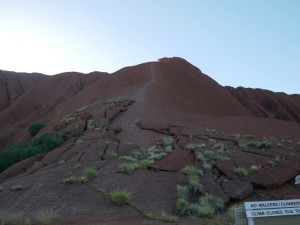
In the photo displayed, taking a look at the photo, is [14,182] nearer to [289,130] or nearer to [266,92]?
[289,130]

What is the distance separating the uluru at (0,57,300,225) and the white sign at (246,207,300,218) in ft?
12.6

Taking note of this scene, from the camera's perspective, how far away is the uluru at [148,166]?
1466 cm

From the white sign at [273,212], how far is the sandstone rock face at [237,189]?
21.4 ft

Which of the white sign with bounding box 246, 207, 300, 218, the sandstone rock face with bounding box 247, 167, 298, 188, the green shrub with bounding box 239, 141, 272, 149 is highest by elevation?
the white sign with bounding box 246, 207, 300, 218

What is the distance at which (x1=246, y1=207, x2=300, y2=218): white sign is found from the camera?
30.4 ft

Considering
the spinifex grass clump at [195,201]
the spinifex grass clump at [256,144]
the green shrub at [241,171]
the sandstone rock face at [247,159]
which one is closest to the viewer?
the spinifex grass clump at [195,201]

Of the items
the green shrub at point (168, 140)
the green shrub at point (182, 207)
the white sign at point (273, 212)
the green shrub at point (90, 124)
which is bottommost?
the green shrub at point (182, 207)

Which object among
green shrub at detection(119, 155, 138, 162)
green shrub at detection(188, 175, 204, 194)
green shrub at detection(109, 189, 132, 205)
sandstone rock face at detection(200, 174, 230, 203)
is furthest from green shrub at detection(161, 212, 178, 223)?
green shrub at detection(119, 155, 138, 162)

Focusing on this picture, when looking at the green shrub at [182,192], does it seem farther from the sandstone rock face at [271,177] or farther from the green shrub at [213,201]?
the sandstone rock face at [271,177]

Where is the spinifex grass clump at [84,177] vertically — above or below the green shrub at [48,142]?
below

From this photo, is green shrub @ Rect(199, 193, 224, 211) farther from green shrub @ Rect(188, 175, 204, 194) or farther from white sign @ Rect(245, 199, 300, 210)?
white sign @ Rect(245, 199, 300, 210)

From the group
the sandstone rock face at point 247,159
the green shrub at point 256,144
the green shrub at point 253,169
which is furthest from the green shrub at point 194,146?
the green shrub at point 253,169

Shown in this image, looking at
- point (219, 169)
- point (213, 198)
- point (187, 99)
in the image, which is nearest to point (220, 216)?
point (213, 198)

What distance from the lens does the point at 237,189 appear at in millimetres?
16500
